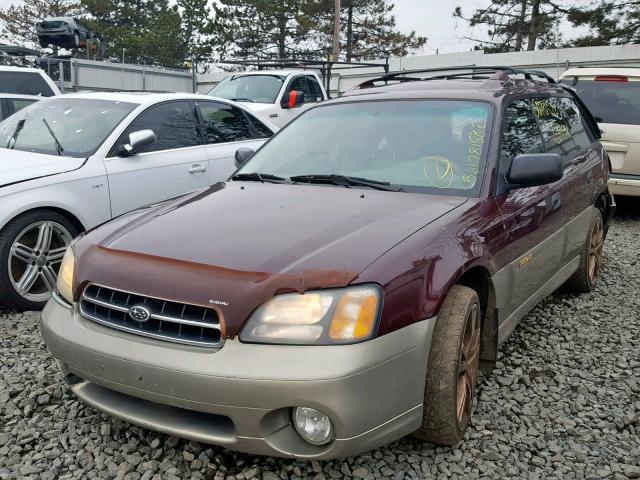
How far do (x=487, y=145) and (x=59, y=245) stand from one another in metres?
3.15

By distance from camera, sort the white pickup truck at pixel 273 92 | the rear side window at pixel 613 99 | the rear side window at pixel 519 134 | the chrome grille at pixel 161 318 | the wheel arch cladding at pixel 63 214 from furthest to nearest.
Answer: the white pickup truck at pixel 273 92 → the rear side window at pixel 613 99 → the wheel arch cladding at pixel 63 214 → the rear side window at pixel 519 134 → the chrome grille at pixel 161 318

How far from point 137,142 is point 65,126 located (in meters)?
0.81

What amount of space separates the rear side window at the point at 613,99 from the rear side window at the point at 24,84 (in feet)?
23.4

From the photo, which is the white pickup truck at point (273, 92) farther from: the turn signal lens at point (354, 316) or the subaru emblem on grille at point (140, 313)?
the turn signal lens at point (354, 316)

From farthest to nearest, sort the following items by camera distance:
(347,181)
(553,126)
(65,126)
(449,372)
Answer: (65,126) < (553,126) < (347,181) < (449,372)

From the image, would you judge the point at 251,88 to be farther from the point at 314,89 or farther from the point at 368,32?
the point at 368,32

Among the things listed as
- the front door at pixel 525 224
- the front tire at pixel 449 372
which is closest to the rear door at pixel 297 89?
the front door at pixel 525 224

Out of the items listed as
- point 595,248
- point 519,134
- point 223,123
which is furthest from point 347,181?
point 223,123

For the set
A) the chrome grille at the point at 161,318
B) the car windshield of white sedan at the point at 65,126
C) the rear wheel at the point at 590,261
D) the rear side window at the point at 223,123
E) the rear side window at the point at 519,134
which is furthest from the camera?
the rear side window at the point at 223,123

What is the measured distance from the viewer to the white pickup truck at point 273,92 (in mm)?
10227

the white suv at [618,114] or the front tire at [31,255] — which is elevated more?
the white suv at [618,114]

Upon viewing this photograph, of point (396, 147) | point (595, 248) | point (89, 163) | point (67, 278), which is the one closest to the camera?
point (67, 278)

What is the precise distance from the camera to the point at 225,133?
19.6 ft

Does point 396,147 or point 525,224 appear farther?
point 396,147
